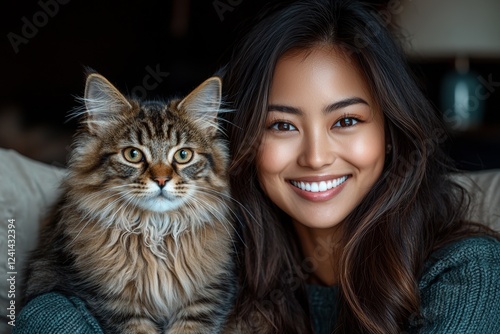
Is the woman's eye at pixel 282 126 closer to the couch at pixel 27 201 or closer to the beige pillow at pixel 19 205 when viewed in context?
the couch at pixel 27 201

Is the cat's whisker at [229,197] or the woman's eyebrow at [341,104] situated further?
the cat's whisker at [229,197]

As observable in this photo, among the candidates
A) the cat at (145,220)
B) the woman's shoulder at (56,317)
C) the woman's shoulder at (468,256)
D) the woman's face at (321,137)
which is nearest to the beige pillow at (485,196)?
the woman's shoulder at (468,256)

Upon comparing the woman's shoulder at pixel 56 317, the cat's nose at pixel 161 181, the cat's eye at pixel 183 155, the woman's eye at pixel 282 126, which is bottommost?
the woman's shoulder at pixel 56 317

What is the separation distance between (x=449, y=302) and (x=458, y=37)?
3.54m

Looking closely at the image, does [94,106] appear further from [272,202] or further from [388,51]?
[388,51]

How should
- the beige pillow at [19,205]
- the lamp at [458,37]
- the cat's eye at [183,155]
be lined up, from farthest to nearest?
1. the lamp at [458,37]
2. the beige pillow at [19,205]
3. the cat's eye at [183,155]

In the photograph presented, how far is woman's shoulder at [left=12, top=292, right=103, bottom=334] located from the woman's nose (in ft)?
2.39

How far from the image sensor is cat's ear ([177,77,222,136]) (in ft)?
6.08

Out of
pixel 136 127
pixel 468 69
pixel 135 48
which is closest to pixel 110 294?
pixel 136 127

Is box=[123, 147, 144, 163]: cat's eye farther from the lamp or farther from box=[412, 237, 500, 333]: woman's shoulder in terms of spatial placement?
the lamp

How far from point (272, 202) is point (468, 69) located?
3.57 metres

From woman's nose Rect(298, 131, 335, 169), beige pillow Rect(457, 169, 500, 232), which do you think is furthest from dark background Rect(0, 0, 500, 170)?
woman's nose Rect(298, 131, 335, 169)

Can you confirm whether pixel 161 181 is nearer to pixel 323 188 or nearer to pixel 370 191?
pixel 323 188

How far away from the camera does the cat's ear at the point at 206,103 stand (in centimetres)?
185
